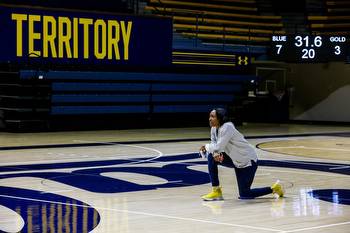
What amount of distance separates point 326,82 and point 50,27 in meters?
11.7

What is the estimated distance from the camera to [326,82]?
2895 cm

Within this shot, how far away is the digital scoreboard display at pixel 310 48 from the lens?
943 inches

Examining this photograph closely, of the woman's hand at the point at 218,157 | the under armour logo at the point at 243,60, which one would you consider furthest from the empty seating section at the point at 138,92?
the woman's hand at the point at 218,157

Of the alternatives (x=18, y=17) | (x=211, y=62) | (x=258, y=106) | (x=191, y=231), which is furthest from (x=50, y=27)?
(x=191, y=231)

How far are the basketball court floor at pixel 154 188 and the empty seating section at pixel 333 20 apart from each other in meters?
11.4

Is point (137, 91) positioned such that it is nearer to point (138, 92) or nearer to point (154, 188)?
point (138, 92)

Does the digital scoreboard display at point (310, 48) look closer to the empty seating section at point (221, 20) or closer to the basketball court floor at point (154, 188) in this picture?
the empty seating section at point (221, 20)

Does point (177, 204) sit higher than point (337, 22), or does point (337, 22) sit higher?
point (337, 22)

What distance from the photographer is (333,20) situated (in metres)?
29.6

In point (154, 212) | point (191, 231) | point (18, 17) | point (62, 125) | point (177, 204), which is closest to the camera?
point (191, 231)

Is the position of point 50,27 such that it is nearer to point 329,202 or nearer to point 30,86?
point 30,86

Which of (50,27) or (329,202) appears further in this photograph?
(50,27)

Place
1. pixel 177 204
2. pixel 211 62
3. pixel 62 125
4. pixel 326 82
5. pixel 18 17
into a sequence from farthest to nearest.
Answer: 1. pixel 326 82
2. pixel 211 62
3. pixel 62 125
4. pixel 18 17
5. pixel 177 204

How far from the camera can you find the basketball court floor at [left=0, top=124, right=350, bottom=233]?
773 centimetres
